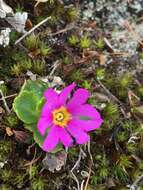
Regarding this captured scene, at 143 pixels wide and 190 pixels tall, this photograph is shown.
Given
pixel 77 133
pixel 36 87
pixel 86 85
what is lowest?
pixel 77 133

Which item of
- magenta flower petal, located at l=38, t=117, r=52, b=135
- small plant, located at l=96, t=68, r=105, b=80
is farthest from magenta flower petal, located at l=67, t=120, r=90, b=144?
small plant, located at l=96, t=68, r=105, b=80

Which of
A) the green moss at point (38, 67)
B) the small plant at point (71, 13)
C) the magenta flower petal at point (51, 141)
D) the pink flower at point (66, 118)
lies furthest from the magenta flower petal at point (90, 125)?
the small plant at point (71, 13)

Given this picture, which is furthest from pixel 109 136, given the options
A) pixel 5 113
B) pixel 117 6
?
pixel 117 6

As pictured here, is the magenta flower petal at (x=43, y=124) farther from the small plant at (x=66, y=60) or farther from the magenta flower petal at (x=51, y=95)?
the small plant at (x=66, y=60)

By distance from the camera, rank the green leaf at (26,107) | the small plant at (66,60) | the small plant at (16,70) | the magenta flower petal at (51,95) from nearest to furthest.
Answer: the magenta flower petal at (51,95), the green leaf at (26,107), the small plant at (16,70), the small plant at (66,60)

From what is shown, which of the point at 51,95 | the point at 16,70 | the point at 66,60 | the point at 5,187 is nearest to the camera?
the point at 51,95

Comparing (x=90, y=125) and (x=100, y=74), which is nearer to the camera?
(x=90, y=125)

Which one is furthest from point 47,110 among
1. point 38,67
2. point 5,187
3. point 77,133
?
point 5,187

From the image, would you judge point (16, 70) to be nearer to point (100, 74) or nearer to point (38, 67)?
point (38, 67)
